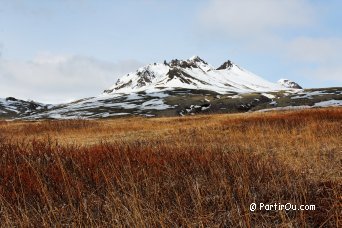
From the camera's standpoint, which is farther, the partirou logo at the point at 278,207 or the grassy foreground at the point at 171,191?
the partirou logo at the point at 278,207

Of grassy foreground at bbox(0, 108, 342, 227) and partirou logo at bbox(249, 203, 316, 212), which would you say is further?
partirou logo at bbox(249, 203, 316, 212)

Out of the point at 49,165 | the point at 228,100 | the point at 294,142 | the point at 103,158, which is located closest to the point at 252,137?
the point at 294,142

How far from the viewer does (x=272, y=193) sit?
5.35 m

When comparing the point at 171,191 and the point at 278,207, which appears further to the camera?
the point at 171,191

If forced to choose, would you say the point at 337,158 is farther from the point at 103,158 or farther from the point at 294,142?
the point at 103,158
